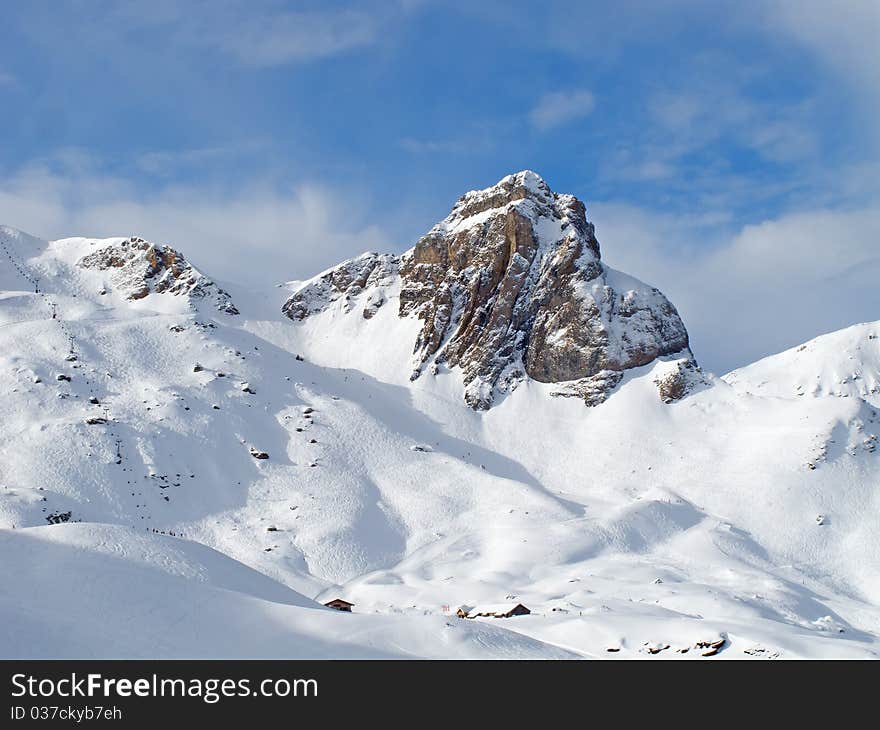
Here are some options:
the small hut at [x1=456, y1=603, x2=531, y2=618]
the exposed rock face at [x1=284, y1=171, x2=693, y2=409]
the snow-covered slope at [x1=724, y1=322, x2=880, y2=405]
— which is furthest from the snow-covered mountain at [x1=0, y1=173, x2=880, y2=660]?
the snow-covered slope at [x1=724, y1=322, x2=880, y2=405]

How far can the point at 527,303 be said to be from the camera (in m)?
112

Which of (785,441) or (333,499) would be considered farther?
(785,441)

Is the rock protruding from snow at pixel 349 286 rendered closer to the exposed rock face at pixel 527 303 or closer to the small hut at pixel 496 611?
the exposed rock face at pixel 527 303

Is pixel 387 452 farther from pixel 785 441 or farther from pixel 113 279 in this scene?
pixel 113 279

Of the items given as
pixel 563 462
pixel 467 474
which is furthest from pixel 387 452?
pixel 563 462

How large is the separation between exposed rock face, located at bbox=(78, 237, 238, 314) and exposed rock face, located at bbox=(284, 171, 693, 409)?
2422 centimetres

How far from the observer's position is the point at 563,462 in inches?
3666

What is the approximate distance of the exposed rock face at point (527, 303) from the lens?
347 ft

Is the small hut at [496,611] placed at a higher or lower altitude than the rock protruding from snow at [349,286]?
lower

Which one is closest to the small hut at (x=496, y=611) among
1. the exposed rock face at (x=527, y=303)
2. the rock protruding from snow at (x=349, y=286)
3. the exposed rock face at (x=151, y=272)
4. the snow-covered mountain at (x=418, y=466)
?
the snow-covered mountain at (x=418, y=466)

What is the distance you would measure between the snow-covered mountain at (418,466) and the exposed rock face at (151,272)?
1.62 feet

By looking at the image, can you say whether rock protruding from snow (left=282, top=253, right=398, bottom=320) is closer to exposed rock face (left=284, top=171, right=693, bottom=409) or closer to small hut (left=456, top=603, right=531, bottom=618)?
exposed rock face (left=284, top=171, right=693, bottom=409)

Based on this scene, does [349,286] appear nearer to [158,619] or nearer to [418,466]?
[418,466]
